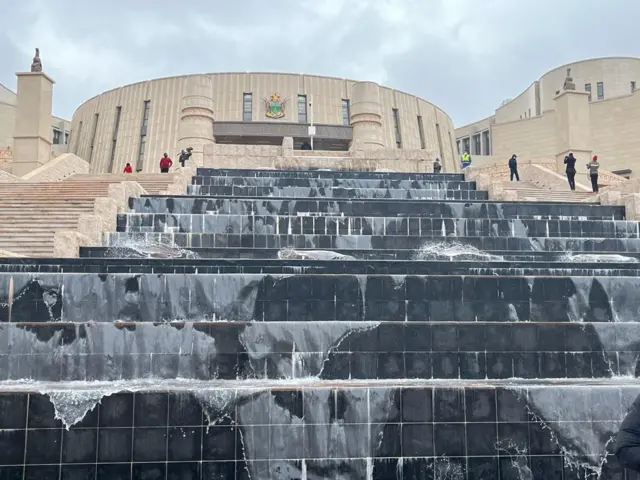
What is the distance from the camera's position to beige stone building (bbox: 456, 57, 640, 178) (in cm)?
2775

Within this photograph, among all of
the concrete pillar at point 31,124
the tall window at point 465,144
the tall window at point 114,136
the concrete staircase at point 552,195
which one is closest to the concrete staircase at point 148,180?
the concrete pillar at point 31,124

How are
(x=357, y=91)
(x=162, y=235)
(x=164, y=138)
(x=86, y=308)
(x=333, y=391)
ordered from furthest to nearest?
(x=164, y=138), (x=357, y=91), (x=162, y=235), (x=86, y=308), (x=333, y=391)

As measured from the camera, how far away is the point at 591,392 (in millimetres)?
8289

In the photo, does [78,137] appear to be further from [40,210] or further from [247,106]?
[40,210]

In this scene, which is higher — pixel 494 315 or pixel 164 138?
pixel 164 138

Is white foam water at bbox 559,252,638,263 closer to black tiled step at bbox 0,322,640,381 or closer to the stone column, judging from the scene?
black tiled step at bbox 0,322,640,381

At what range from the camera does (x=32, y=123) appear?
88.6 feet

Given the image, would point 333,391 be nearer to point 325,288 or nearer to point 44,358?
point 325,288

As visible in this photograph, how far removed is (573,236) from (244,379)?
25.6ft

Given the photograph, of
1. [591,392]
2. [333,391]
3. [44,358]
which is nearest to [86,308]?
[44,358]

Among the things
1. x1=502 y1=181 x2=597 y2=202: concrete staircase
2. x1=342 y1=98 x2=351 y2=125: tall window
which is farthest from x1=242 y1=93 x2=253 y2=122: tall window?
x1=502 y1=181 x2=597 y2=202: concrete staircase

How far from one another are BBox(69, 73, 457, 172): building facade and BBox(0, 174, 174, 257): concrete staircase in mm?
18542

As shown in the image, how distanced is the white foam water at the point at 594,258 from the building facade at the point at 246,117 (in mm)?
24377

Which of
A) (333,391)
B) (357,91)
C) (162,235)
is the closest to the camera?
(333,391)
